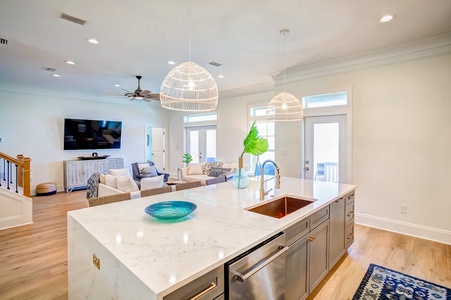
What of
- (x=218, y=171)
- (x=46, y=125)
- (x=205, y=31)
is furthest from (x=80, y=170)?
(x=205, y=31)

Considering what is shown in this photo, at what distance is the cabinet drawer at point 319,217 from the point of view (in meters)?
1.98

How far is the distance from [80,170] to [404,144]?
8.02 m

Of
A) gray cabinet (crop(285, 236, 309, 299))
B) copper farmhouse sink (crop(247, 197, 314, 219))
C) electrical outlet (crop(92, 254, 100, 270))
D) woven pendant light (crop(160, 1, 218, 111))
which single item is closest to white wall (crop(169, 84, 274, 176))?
woven pendant light (crop(160, 1, 218, 111))

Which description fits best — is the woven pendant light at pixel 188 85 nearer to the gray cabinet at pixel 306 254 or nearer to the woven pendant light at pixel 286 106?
the woven pendant light at pixel 286 106

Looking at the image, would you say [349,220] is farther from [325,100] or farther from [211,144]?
[211,144]

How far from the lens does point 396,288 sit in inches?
91.2

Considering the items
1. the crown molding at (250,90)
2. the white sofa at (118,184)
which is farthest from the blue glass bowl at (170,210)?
the crown molding at (250,90)

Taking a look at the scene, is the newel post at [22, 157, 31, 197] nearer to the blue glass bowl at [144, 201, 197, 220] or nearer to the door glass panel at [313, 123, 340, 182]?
the blue glass bowl at [144, 201, 197, 220]

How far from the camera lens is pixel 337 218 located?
2496mm

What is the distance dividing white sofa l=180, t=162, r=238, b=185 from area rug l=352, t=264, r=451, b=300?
4.12 meters

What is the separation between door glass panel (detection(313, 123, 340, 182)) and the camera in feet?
14.4

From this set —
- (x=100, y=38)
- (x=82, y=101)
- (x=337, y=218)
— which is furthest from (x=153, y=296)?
(x=82, y=101)

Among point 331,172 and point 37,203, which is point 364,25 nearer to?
point 331,172

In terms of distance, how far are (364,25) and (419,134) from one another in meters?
1.91
